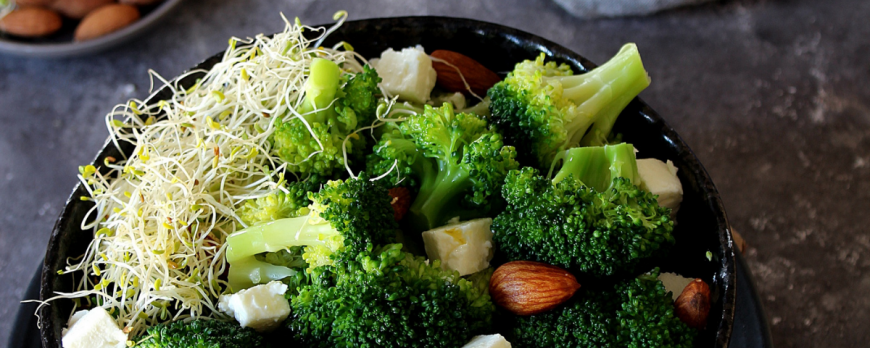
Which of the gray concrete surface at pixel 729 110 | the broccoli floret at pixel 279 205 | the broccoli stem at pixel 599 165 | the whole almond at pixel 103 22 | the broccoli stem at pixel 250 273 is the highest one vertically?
the broccoli stem at pixel 599 165

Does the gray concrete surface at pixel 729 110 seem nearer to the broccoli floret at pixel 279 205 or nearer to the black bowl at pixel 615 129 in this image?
the black bowl at pixel 615 129

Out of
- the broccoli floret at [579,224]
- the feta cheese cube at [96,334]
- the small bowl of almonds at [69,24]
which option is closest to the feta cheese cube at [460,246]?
the broccoli floret at [579,224]

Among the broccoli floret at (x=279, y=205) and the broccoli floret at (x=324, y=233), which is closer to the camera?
the broccoli floret at (x=324, y=233)

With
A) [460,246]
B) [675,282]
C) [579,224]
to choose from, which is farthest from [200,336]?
[675,282]

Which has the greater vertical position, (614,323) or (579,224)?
(579,224)

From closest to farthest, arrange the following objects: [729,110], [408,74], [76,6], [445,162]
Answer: [445,162] < [408,74] < [729,110] < [76,6]

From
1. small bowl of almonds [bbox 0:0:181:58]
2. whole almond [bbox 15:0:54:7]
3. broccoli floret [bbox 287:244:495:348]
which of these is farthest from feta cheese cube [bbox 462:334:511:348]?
whole almond [bbox 15:0:54:7]

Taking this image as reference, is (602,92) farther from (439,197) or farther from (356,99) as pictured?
(356,99)
